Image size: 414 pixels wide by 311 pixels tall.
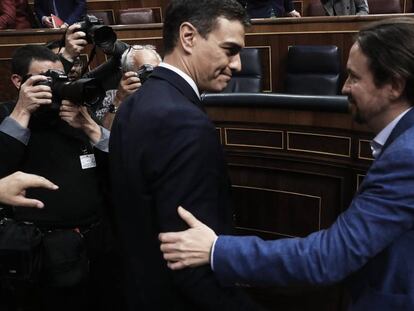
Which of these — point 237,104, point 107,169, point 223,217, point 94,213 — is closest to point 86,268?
point 94,213

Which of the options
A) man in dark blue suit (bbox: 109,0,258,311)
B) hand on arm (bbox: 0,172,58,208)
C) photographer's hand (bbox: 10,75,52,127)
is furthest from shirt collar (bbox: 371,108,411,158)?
photographer's hand (bbox: 10,75,52,127)

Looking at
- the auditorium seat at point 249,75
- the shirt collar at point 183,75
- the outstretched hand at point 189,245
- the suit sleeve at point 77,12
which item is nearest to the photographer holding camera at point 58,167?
the shirt collar at point 183,75

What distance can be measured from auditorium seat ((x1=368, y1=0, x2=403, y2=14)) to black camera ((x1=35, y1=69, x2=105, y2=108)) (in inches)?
88.0

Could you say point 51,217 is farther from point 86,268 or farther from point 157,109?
point 157,109

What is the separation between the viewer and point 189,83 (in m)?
0.67

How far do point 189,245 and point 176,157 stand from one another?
0.13 meters

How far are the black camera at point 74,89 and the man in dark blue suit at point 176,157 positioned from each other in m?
0.24

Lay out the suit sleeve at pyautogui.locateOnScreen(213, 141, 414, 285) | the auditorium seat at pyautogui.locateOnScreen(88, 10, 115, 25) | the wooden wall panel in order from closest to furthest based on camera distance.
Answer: the suit sleeve at pyautogui.locateOnScreen(213, 141, 414, 285) → the wooden wall panel → the auditorium seat at pyautogui.locateOnScreen(88, 10, 115, 25)

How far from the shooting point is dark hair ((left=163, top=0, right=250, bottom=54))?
2.15 ft

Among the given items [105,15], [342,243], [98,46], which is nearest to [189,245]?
[342,243]

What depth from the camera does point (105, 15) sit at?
3.19 metres

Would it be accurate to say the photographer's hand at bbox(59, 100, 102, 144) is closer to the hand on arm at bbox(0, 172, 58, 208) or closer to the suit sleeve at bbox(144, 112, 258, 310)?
the hand on arm at bbox(0, 172, 58, 208)

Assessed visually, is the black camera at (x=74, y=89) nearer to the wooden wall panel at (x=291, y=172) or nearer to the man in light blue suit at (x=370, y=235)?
the man in light blue suit at (x=370, y=235)

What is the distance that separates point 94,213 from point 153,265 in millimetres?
410
